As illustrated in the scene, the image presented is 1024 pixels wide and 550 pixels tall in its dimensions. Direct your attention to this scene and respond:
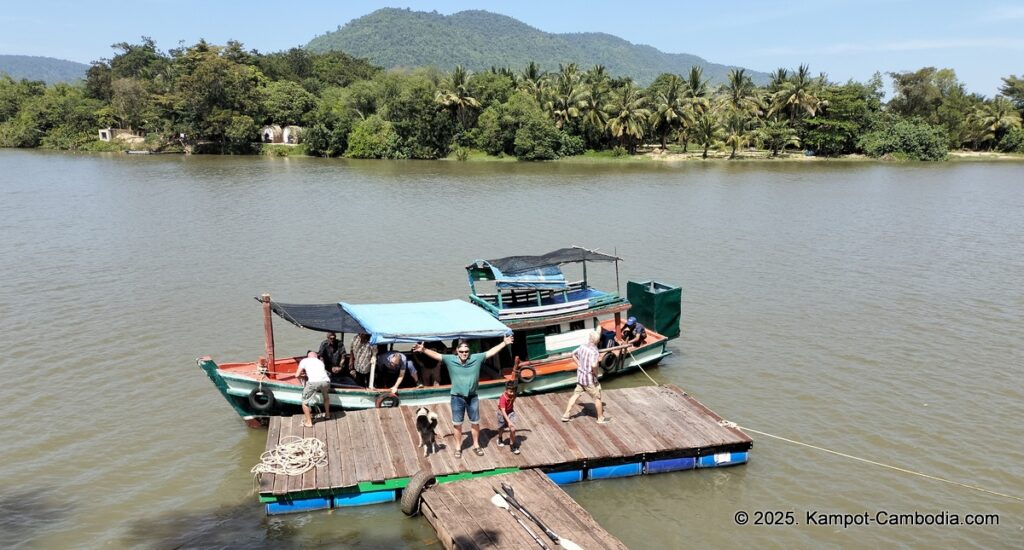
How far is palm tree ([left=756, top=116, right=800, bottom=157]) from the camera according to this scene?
7512 cm

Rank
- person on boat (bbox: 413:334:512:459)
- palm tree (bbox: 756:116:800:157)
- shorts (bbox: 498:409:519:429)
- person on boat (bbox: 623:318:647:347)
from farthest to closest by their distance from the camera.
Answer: palm tree (bbox: 756:116:800:157), person on boat (bbox: 623:318:647:347), shorts (bbox: 498:409:519:429), person on boat (bbox: 413:334:512:459)

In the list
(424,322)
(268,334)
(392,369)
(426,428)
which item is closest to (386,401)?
(392,369)

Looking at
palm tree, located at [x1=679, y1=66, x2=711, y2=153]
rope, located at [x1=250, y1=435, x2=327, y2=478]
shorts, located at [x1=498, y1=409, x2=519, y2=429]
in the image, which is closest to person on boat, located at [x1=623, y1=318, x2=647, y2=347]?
shorts, located at [x1=498, y1=409, x2=519, y2=429]

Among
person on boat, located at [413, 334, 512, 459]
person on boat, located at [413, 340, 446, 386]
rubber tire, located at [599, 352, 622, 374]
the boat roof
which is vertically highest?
the boat roof

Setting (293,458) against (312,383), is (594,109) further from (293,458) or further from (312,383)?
(293,458)

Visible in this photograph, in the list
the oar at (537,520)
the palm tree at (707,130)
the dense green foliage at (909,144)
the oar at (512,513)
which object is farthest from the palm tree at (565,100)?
the oar at (512,513)

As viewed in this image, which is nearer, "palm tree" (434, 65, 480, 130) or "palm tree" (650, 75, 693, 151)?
"palm tree" (650, 75, 693, 151)

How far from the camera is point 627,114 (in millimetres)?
70125

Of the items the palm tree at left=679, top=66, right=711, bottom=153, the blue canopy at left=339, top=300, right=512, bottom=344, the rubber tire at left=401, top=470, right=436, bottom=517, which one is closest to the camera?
the rubber tire at left=401, top=470, right=436, bottom=517

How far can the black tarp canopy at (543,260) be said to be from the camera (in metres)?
15.2

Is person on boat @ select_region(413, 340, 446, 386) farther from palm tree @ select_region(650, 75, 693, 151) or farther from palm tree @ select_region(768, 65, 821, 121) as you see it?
palm tree @ select_region(768, 65, 821, 121)

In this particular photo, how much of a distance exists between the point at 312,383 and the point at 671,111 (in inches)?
2592

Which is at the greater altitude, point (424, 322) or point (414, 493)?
point (424, 322)

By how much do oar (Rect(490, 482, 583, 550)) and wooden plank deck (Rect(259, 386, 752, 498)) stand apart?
34.5 inches
